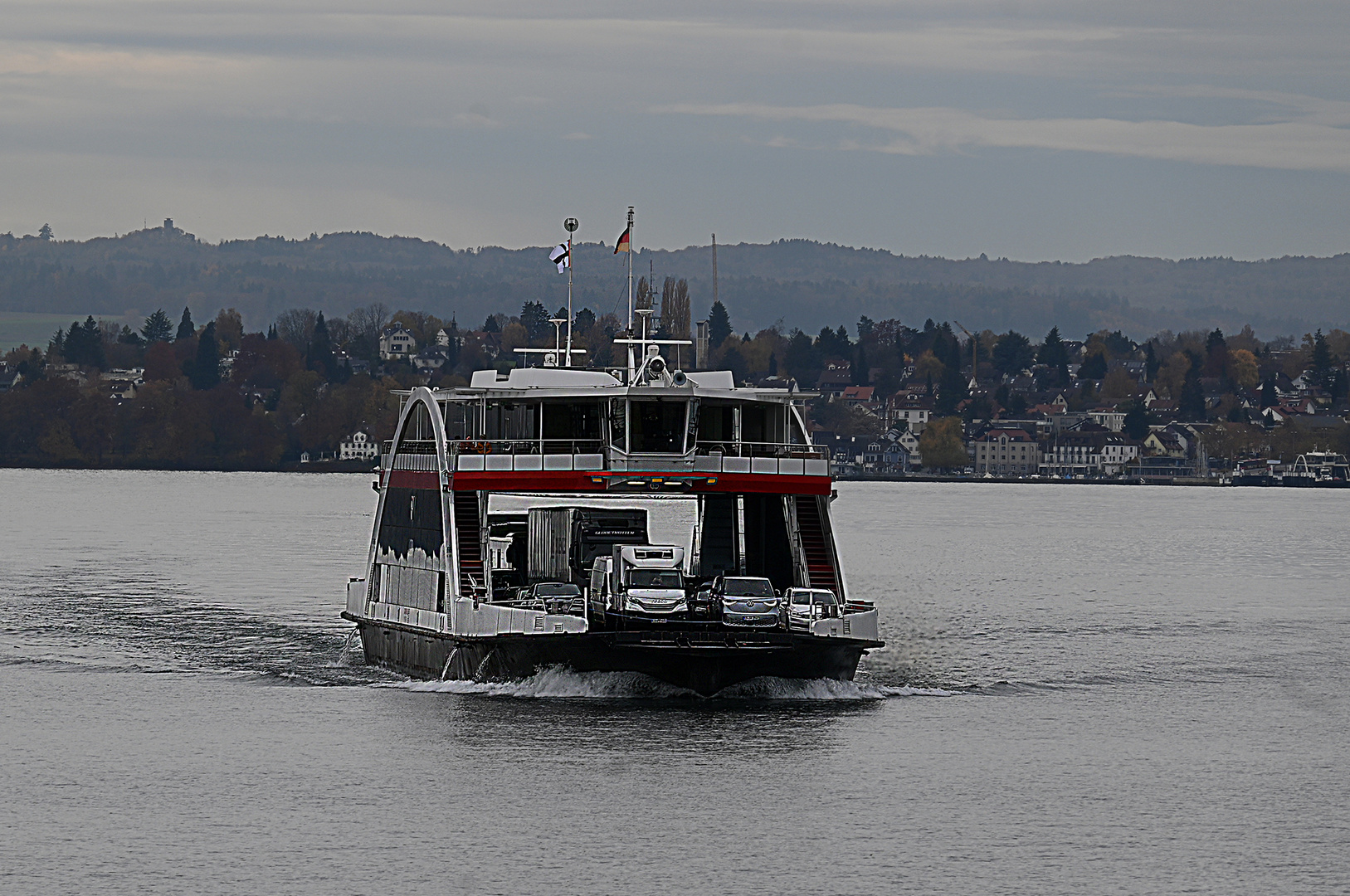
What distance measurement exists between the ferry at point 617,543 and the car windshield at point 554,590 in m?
0.04

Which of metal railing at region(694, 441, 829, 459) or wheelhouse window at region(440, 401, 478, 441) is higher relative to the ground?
wheelhouse window at region(440, 401, 478, 441)

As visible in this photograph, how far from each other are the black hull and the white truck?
46.9 inches

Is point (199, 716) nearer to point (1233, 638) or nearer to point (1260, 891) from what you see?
point (1260, 891)

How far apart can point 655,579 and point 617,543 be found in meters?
8.51

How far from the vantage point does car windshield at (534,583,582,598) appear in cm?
4362

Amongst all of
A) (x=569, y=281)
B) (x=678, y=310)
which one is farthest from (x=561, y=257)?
(x=678, y=310)

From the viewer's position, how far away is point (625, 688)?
4222 cm

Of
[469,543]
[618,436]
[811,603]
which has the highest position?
[618,436]

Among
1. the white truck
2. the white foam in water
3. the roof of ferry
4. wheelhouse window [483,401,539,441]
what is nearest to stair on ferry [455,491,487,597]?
wheelhouse window [483,401,539,441]

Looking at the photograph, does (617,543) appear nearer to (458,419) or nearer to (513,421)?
(458,419)

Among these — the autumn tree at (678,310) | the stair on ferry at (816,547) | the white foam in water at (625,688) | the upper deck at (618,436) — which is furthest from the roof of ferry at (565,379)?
the autumn tree at (678,310)

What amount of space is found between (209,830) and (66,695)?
16.9 m

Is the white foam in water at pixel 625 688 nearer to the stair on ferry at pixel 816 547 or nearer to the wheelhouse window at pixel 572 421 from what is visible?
the stair on ferry at pixel 816 547

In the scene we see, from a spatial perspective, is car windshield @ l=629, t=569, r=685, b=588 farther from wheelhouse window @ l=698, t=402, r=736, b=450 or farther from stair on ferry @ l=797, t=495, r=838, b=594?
wheelhouse window @ l=698, t=402, r=736, b=450
